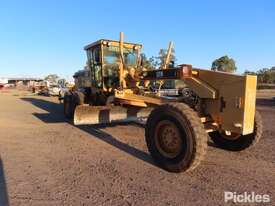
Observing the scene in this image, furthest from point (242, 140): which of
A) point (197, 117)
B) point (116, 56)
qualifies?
point (116, 56)

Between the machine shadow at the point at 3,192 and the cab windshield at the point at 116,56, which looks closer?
the machine shadow at the point at 3,192

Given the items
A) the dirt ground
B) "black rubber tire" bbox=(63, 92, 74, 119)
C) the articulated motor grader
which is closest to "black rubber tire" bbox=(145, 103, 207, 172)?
the articulated motor grader

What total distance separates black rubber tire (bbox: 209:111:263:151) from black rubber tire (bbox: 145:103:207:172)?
1664mm

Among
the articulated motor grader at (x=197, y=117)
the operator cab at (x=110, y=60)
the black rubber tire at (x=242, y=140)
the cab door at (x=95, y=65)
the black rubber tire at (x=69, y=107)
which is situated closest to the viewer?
the articulated motor grader at (x=197, y=117)

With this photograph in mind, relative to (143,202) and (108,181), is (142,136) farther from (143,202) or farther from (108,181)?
(143,202)

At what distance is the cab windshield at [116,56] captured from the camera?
10.9m

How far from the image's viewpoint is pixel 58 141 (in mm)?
8203

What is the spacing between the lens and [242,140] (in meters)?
6.82

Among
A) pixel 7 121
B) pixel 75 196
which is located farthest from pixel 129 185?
pixel 7 121

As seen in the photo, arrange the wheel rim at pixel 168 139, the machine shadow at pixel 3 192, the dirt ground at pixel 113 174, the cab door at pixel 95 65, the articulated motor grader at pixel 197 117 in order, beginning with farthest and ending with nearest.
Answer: the cab door at pixel 95 65 < the wheel rim at pixel 168 139 < the articulated motor grader at pixel 197 117 < the dirt ground at pixel 113 174 < the machine shadow at pixel 3 192

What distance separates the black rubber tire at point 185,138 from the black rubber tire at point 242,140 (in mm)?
1664

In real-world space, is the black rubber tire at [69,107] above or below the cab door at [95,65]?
below

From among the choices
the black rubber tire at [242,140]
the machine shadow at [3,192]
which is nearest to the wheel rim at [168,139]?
the black rubber tire at [242,140]

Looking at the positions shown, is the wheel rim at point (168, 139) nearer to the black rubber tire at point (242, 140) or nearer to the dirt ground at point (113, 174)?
the dirt ground at point (113, 174)
